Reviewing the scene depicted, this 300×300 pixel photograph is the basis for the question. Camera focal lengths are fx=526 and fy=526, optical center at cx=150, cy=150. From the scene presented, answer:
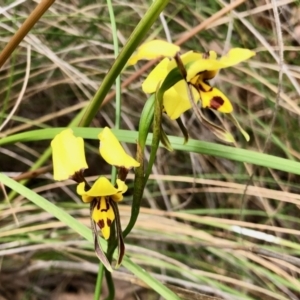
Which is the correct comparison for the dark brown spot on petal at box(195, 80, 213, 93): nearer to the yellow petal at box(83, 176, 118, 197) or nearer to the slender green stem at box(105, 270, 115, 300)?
the yellow petal at box(83, 176, 118, 197)

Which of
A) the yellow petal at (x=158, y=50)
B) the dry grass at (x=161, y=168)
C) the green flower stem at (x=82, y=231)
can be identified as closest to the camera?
the yellow petal at (x=158, y=50)

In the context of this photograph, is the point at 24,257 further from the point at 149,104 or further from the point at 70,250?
the point at 149,104

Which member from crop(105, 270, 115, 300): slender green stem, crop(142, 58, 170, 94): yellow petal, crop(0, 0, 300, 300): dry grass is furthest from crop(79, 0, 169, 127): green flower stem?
crop(0, 0, 300, 300): dry grass

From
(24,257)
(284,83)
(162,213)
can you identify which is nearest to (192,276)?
(162,213)

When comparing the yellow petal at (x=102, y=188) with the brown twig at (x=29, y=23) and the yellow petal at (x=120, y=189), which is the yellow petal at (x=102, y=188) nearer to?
the yellow petal at (x=120, y=189)

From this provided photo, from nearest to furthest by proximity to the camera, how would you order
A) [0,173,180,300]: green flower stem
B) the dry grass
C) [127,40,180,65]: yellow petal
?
[127,40,180,65]: yellow petal → [0,173,180,300]: green flower stem → the dry grass

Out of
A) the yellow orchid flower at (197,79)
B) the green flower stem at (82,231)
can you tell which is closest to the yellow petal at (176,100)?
the yellow orchid flower at (197,79)
